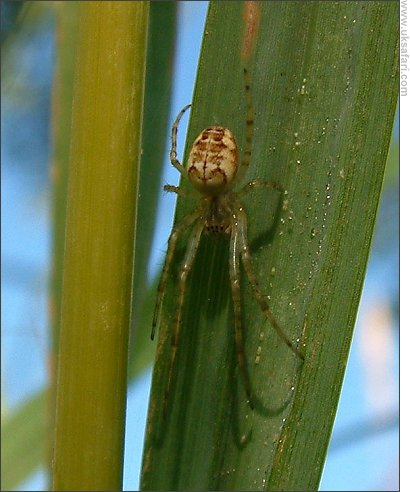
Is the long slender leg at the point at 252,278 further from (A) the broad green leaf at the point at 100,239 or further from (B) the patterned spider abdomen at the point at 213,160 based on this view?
(A) the broad green leaf at the point at 100,239

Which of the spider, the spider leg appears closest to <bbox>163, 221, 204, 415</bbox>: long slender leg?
the spider

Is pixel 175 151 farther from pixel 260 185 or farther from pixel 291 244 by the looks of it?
pixel 291 244

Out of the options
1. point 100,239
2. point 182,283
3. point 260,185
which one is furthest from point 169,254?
point 100,239

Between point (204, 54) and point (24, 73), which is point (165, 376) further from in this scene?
point (24, 73)

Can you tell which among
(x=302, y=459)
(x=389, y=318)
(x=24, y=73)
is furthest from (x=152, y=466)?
(x=389, y=318)

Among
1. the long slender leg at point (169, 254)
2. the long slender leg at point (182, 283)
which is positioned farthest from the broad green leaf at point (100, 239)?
the long slender leg at point (169, 254)

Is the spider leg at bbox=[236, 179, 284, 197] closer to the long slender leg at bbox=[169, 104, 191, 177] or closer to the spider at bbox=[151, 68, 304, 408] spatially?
the spider at bbox=[151, 68, 304, 408]
